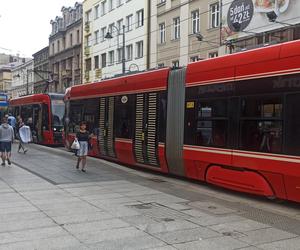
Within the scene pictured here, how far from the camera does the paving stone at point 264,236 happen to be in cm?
656

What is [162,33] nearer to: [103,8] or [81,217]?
[103,8]

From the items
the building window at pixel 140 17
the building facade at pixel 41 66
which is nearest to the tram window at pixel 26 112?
the building window at pixel 140 17

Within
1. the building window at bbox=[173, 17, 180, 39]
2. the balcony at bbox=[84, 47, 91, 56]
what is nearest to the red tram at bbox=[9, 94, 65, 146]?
the building window at bbox=[173, 17, 180, 39]

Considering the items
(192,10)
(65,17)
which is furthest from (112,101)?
(65,17)

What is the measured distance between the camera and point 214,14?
3241 cm

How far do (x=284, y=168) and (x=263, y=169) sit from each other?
55 cm

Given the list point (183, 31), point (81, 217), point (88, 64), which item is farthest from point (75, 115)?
point (88, 64)

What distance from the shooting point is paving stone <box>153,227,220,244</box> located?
6586 millimetres

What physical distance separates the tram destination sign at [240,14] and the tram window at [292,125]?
18.7 m

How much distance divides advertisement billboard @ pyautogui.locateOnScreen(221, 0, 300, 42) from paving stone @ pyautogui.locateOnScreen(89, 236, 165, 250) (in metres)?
19.6

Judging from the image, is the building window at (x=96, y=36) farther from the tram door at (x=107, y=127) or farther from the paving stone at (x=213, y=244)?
the paving stone at (x=213, y=244)

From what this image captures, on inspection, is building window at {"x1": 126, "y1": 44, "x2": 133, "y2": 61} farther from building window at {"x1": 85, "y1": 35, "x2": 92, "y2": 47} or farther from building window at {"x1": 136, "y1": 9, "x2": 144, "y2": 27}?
building window at {"x1": 85, "y1": 35, "x2": 92, "y2": 47}

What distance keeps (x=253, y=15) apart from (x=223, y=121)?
1728 centimetres

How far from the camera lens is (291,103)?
8.77 meters
